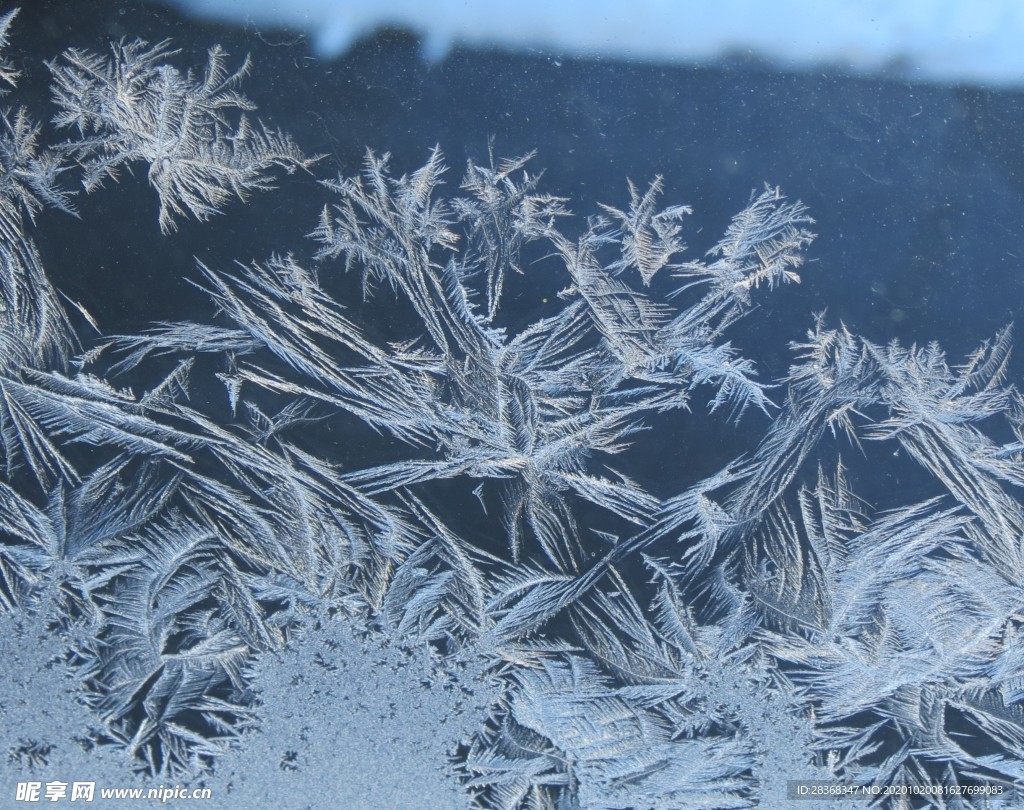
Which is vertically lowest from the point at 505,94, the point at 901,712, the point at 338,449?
the point at 901,712

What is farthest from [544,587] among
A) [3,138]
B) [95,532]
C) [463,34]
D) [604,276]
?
[3,138]

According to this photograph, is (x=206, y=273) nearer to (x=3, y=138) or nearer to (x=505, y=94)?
(x=3, y=138)

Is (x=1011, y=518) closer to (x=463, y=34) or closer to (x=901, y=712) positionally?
(x=901, y=712)

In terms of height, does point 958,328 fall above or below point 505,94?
below

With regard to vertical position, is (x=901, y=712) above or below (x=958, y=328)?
below

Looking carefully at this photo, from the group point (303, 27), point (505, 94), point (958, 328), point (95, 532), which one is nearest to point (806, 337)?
point (958, 328)
